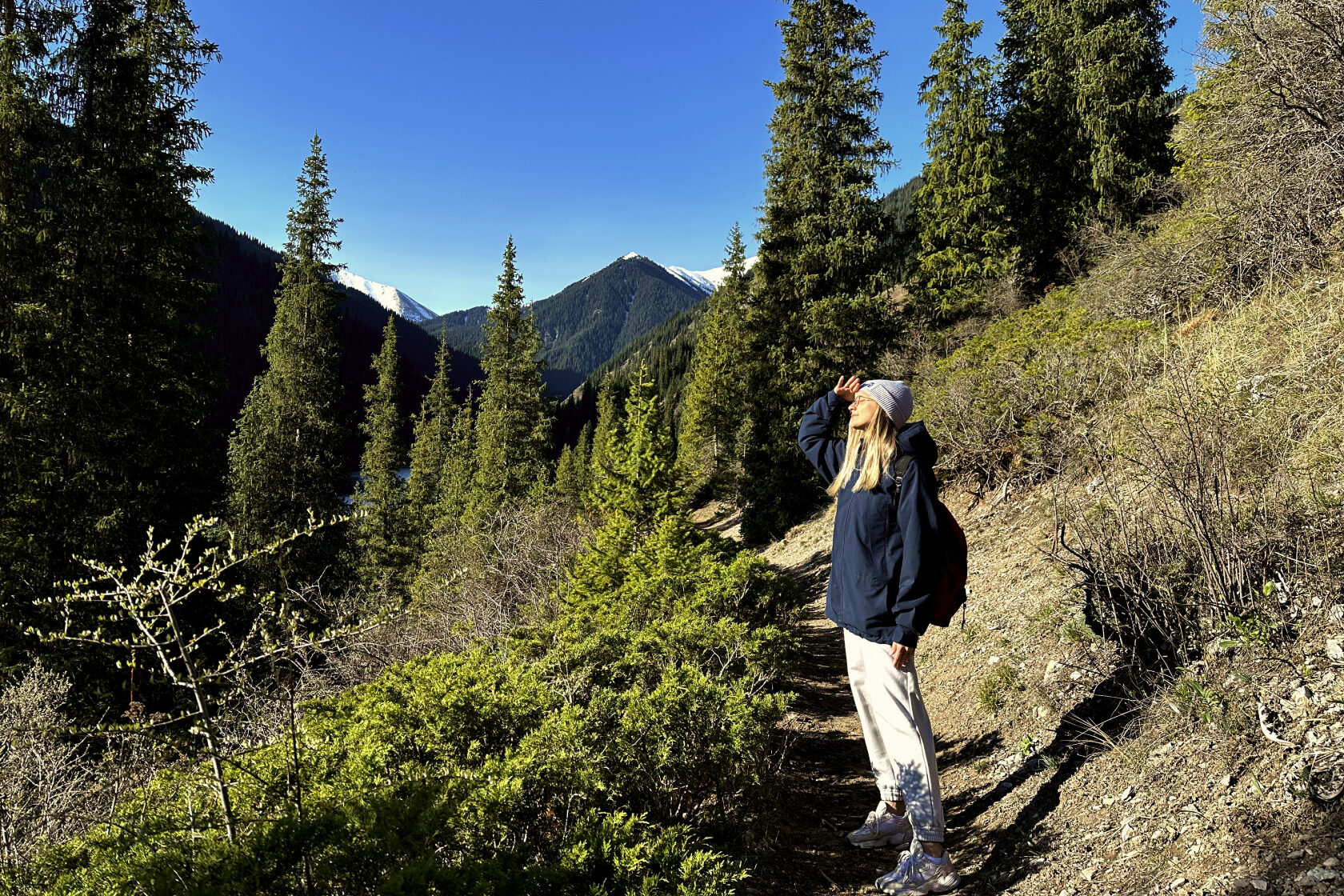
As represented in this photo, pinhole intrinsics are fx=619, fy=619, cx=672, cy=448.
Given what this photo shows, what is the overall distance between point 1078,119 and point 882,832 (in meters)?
22.7

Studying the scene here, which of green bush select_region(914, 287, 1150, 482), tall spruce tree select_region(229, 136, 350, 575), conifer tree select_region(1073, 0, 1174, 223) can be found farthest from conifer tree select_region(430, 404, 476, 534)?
conifer tree select_region(1073, 0, 1174, 223)

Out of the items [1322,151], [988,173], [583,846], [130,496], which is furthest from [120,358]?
[988,173]

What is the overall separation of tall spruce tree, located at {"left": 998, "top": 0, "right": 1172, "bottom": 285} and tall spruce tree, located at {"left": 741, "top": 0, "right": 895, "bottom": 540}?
707 centimetres

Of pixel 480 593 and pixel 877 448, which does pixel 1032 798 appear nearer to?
pixel 877 448

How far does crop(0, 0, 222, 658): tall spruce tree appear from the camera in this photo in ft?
25.0

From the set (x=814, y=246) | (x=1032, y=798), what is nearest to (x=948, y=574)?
(x=1032, y=798)

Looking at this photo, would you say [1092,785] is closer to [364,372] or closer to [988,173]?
[988,173]


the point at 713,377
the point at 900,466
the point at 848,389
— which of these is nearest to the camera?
the point at 900,466

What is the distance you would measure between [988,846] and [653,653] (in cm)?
224

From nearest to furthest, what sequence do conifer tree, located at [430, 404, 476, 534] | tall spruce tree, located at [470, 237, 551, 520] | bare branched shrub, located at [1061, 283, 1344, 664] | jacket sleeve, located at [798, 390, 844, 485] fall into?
bare branched shrub, located at [1061, 283, 1344, 664] < jacket sleeve, located at [798, 390, 844, 485] < tall spruce tree, located at [470, 237, 551, 520] < conifer tree, located at [430, 404, 476, 534]

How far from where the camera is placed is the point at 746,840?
3.14 m

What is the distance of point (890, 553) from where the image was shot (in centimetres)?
284

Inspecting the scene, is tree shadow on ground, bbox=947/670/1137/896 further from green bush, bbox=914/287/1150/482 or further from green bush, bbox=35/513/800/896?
green bush, bbox=914/287/1150/482

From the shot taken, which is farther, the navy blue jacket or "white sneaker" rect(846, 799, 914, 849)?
"white sneaker" rect(846, 799, 914, 849)
